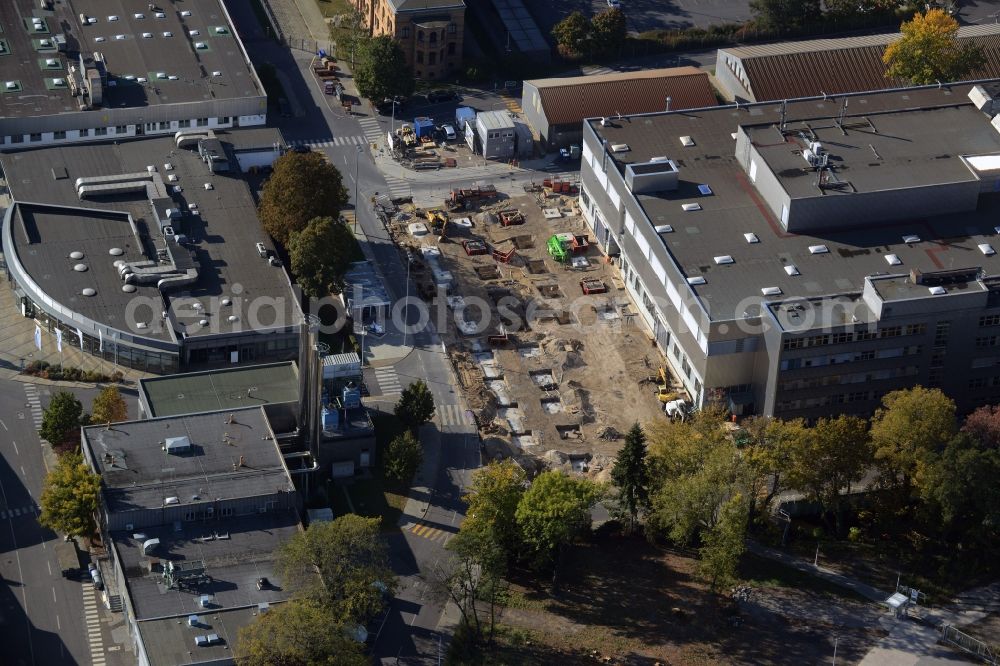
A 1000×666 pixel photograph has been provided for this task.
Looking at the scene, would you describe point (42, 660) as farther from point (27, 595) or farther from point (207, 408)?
point (207, 408)

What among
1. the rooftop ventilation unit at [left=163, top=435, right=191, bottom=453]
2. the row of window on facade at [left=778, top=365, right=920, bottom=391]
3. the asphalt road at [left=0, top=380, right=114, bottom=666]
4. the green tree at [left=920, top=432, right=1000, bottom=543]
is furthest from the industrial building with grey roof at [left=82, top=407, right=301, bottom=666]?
the green tree at [left=920, top=432, right=1000, bottom=543]

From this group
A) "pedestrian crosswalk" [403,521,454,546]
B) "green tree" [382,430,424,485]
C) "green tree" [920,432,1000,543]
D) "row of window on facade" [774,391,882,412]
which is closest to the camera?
"green tree" [920,432,1000,543]

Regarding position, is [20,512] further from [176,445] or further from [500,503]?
[500,503]

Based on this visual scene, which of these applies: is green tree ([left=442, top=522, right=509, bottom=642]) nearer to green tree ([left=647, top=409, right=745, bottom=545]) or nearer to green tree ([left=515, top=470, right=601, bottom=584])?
green tree ([left=515, top=470, right=601, bottom=584])

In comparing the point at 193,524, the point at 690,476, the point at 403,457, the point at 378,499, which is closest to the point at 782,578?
the point at 690,476

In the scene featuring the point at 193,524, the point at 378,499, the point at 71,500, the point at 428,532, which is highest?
the point at 71,500

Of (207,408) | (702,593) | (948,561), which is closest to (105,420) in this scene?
(207,408)
